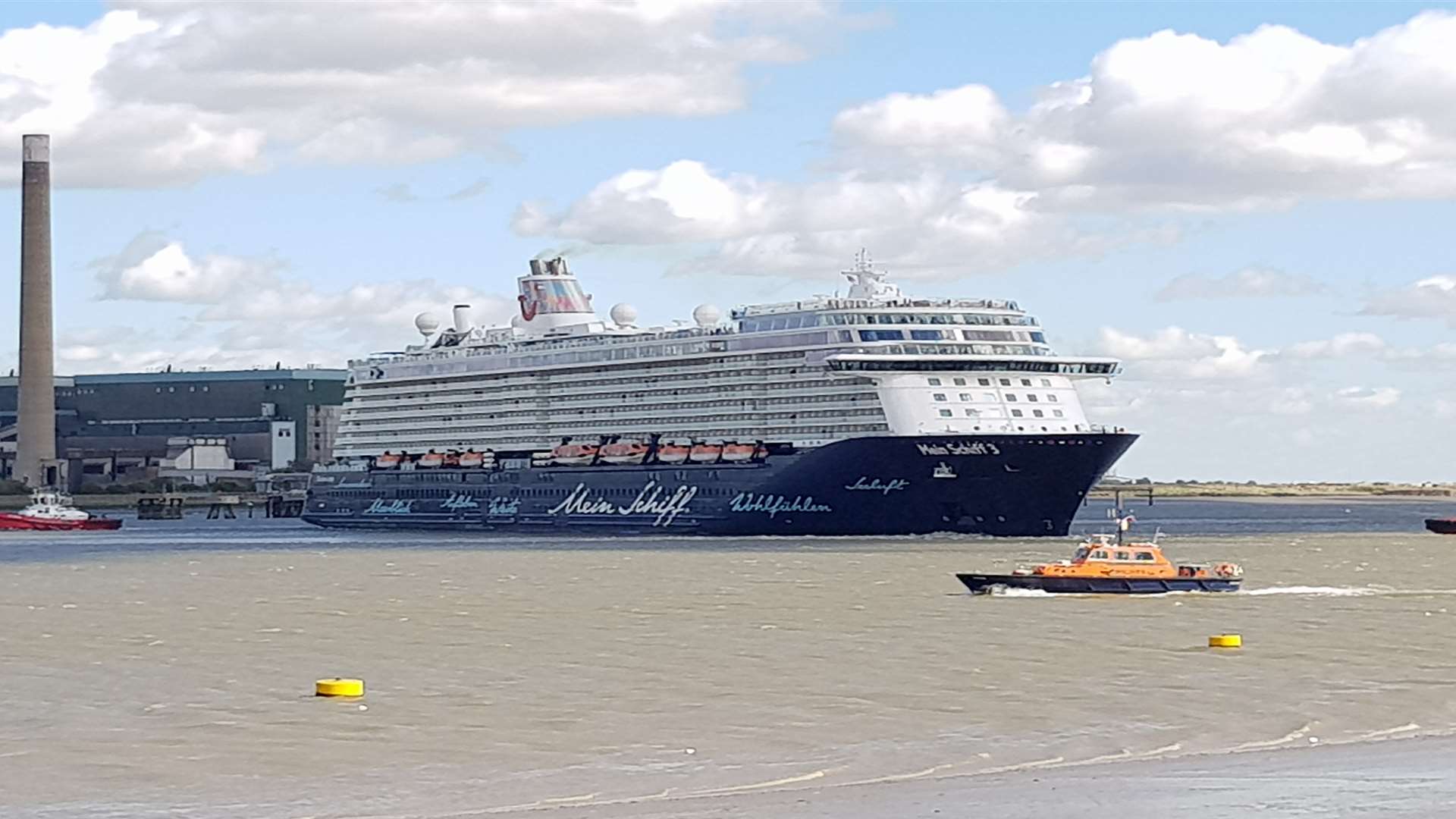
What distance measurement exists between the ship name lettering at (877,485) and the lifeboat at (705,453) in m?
8.36

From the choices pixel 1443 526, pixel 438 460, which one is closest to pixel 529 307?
pixel 438 460

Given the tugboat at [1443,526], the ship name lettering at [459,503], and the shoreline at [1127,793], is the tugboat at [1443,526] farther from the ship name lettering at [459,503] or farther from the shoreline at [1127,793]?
the shoreline at [1127,793]

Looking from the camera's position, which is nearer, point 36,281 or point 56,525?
point 56,525

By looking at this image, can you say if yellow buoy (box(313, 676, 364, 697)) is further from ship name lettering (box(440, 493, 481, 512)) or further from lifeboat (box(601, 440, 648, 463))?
ship name lettering (box(440, 493, 481, 512))

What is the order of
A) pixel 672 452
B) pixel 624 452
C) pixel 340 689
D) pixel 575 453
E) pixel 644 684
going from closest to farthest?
1. pixel 340 689
2. pixel 644 684
3. pixel 672 452
4. pixel 624 452
5. pixel 575 453

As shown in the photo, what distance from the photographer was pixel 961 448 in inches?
3378

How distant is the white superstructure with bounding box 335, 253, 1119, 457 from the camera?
88438mm

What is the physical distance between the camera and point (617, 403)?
102 meters

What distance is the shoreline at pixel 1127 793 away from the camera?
19.9 meters

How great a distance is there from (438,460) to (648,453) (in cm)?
1910

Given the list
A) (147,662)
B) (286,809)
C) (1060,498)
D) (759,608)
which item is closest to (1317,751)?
(286,809)

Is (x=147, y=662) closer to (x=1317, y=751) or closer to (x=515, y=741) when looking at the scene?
(x=515, y=741)

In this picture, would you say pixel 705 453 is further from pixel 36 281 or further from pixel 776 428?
pixel 36 281

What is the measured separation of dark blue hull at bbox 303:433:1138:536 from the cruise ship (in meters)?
0.08
